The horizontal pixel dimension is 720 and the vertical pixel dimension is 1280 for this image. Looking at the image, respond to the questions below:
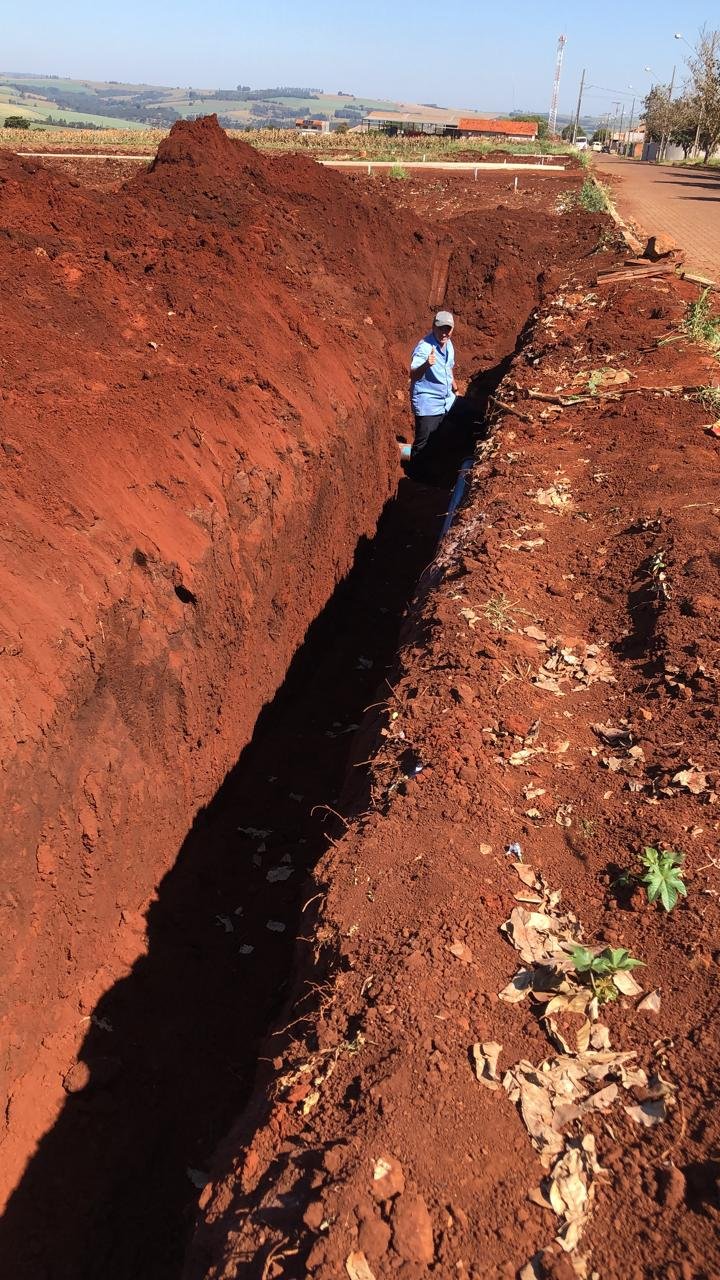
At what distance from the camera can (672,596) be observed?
189 inches

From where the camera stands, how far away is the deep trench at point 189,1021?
3678mm

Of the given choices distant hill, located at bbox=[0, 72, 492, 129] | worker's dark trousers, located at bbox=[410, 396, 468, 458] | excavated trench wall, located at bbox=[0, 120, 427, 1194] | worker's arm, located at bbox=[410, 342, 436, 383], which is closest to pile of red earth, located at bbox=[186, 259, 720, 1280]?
excavated trench wall, located at bbox=[0, 120, 427, 1194]

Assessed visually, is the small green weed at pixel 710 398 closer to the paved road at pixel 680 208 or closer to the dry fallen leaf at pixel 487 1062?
the dry fallen leaf at pixel 487 1062

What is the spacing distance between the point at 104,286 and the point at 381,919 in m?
5.75

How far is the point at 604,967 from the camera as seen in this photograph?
2803mm

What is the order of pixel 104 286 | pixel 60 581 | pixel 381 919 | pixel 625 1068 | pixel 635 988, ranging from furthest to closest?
pixel 104 286
pixel 60 581
pixel 381 919
pixel 635 988
pixel 625 1068

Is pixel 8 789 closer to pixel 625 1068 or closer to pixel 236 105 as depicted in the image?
pixel 625 1068

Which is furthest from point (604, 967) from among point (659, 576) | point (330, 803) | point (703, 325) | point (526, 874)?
point (703, 325)

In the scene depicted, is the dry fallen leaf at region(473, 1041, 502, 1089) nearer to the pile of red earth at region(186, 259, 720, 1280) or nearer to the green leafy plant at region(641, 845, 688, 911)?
the pile of red earth at region(186, 259, 720, 1280)

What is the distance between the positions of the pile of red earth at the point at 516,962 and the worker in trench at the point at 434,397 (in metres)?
3.42

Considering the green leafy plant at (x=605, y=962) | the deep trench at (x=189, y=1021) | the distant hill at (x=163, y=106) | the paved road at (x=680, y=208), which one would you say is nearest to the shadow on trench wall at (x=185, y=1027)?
the deep trench at (x=189, y=1021)

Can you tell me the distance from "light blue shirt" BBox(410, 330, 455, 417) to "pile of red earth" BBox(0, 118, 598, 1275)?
1.60 ft

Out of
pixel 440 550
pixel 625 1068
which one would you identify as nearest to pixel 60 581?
pixel 440 550

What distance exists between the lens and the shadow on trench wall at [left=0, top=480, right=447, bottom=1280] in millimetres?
3674
